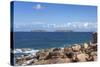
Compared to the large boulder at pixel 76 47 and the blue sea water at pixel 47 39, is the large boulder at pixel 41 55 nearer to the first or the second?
the blue sea water at pixel 47 39

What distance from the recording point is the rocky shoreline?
9.44ft

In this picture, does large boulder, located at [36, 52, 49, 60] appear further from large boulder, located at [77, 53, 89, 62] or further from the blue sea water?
large boulder, located at [77, 53, 89, 62]

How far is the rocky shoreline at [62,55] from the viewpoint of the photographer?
288 centimetres

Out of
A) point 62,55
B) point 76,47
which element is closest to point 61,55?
point 62,55

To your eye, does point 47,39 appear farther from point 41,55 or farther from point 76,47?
point 76,47

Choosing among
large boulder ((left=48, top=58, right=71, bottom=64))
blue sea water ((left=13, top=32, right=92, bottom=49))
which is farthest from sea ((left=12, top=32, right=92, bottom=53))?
large boulder ((left=48, top=58, right=71, bottom=64))

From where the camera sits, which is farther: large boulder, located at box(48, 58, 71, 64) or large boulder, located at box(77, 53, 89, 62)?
large boulder, located at box(77, 53, 89, 62)
